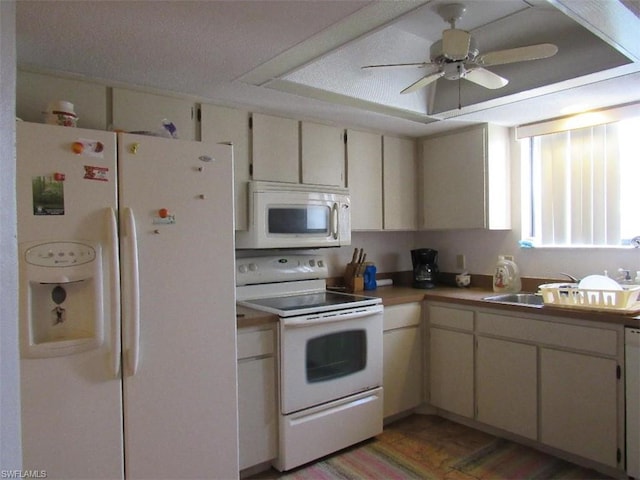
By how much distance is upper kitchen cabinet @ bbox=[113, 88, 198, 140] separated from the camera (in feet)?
7.38

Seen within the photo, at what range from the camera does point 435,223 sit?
346 cm

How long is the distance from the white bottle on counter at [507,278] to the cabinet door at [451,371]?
562 millimetres

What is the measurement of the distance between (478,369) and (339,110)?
1862mm

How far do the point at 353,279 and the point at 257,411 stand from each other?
127 centimetres

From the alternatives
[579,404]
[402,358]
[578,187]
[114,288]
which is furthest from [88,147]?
[578,187]

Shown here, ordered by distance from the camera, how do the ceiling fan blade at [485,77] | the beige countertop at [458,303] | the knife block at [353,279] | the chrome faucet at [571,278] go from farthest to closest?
the knife block at [353,279] → the chrome faucet at [571,278] → the beige countertop at [458,303] → the ceiling fan blade at [485,77]

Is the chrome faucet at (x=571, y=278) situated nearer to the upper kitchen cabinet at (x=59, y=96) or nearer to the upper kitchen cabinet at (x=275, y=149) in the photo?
the upper kitchen cabinet at (x=275, y=149)

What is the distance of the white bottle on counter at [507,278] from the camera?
10.3 ft

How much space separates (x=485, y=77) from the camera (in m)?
1.99

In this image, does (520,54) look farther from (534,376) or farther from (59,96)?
(59,96)

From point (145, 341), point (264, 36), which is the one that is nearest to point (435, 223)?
point (264, 36)

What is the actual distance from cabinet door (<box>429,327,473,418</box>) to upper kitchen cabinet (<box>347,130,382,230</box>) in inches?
36.2

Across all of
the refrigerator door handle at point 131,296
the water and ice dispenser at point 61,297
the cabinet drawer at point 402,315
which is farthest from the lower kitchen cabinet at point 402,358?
the water and ice dispenser at point 61,297

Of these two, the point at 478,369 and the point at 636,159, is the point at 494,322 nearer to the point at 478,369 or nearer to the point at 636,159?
the point at 478,369
